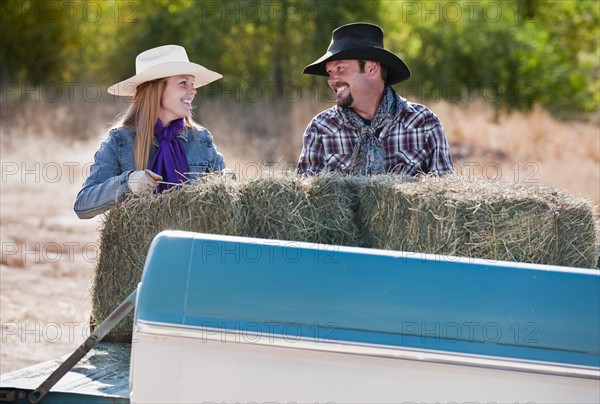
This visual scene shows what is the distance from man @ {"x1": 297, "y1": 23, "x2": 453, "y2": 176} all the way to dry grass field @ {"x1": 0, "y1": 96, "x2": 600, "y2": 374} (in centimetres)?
48

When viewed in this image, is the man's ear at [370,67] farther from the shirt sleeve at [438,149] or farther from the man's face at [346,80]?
the shirt sleeve at [438,149]

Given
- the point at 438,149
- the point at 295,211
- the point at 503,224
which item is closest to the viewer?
the point at 503,224

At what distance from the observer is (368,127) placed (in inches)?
212

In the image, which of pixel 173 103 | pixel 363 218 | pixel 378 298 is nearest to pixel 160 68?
pixel 173 103

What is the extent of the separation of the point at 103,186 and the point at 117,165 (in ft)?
1.03

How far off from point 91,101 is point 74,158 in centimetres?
540

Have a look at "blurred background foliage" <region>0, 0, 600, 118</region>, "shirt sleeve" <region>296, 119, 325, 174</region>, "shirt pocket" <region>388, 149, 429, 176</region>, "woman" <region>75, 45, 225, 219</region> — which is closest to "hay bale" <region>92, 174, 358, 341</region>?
"woman" <region>75, 45, 225, 219</region>

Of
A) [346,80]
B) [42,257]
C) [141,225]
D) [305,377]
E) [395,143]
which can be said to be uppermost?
[346,80]

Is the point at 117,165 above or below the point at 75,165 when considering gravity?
below

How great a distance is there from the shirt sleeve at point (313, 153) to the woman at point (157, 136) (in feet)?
2.09

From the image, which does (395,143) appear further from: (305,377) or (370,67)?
(305,377)

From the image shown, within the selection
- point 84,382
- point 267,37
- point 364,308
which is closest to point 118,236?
point 84,382

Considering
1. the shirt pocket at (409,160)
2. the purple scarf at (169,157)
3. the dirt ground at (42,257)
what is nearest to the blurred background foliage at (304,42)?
the dirt ground at (42,257)

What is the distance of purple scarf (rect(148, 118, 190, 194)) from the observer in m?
4.58
